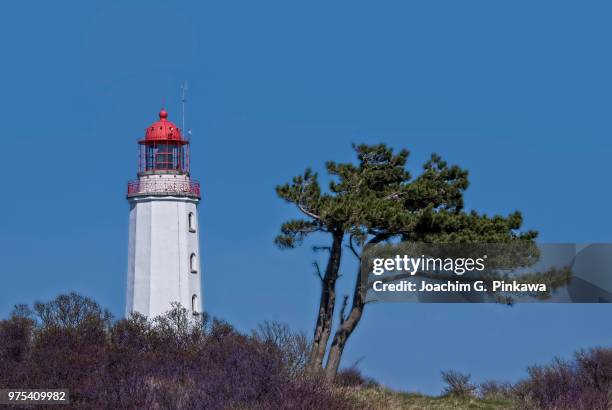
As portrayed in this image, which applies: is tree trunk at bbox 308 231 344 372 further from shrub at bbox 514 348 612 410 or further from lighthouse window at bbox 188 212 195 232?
lighthouse window at bbox 188 212 195 232

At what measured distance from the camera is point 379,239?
31.7 meters

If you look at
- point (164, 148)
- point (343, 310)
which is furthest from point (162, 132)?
point (343, 310)

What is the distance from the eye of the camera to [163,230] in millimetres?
42250

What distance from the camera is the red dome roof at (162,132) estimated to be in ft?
141

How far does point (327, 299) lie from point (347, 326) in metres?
0.90

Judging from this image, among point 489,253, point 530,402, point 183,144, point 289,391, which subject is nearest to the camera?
point 289,391

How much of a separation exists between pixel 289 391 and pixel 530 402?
662cm

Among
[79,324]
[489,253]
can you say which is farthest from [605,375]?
[79,324]

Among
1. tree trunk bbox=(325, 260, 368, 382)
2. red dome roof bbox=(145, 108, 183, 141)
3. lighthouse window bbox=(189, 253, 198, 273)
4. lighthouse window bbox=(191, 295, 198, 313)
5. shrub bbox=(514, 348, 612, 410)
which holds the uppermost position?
red dome roof bbox=(145, 108, 183, 141)

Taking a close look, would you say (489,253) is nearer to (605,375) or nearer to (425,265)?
(425,265)

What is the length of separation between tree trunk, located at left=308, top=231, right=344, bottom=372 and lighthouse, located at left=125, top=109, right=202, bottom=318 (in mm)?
10427

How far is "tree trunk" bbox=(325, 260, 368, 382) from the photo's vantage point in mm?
31375

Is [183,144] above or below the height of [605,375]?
above

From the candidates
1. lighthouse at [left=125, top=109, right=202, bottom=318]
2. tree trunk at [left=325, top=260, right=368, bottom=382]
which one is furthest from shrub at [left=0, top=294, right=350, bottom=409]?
lighthouse at [left=125, top=109, right=202, bottom=318]
